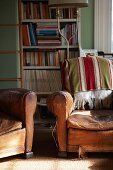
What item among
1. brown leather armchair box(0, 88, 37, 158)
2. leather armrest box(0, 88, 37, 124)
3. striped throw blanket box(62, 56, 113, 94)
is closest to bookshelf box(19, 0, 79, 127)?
striped throw blanket box(62, 56, 113, 94)

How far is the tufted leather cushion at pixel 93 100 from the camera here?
3668 millimetres

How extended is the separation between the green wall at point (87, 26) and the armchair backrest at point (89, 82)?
3.08ft

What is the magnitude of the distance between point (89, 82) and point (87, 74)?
0.30 ft

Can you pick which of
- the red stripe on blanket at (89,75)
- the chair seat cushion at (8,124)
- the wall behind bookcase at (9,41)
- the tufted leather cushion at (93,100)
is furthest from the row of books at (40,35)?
the chair seat cushion at (8,124)

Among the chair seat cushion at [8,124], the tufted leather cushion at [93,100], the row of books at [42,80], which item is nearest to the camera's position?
the chair seat cushion at [8,124]

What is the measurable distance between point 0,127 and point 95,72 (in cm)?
123

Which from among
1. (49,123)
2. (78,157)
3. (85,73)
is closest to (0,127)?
(78,157)

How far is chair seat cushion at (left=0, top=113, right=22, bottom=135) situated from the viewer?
3104 millimetres

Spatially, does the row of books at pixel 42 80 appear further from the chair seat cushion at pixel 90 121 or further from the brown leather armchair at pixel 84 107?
the chair seat cushion at pixel 90 121

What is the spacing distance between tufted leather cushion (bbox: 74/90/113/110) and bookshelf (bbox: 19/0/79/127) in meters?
0.84

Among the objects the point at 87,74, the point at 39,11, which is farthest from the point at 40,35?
the point at 87,74

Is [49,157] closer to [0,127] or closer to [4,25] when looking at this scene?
[0,127]

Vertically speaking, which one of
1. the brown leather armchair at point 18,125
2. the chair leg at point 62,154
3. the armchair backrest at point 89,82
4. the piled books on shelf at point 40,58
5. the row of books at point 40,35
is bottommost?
the chair leg at point 62,154

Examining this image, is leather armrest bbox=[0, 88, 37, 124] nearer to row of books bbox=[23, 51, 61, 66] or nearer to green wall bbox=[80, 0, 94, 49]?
row of books bbox=[23, 51, 61, 66]
